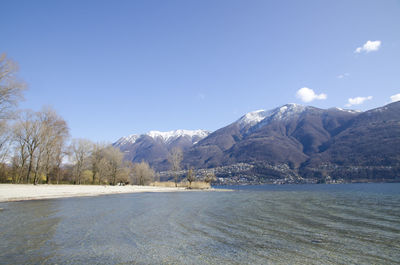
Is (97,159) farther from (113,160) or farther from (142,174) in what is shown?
(142,174)

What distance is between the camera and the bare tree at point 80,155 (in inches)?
3071

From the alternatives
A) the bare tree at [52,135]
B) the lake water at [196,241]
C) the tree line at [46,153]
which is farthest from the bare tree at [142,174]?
the lake water at [196,241]

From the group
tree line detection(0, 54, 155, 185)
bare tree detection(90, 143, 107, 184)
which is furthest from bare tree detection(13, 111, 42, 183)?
bare tree detection(90, 143, 107, 184)

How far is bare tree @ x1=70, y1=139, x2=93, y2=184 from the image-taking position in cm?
7800

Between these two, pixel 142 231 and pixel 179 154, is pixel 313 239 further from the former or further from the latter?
pixel 179 154

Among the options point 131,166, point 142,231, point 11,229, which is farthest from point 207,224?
point 131,166

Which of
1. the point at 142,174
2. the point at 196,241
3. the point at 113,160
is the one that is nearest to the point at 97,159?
the point at 113,160

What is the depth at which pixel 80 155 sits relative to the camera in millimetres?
79000

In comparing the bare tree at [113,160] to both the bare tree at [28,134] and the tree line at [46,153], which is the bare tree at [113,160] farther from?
the bare tree at [28,134]

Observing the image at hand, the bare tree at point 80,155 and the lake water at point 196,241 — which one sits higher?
the bare tree at point 80,155

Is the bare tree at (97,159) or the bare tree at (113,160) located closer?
the bare tree at (97,159)

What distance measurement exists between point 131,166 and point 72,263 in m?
107

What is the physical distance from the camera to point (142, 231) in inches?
577

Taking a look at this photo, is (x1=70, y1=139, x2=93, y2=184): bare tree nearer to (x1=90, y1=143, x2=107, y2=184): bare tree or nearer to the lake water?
(x1=90, y1=143, x2=107, y2=184): bare tree
